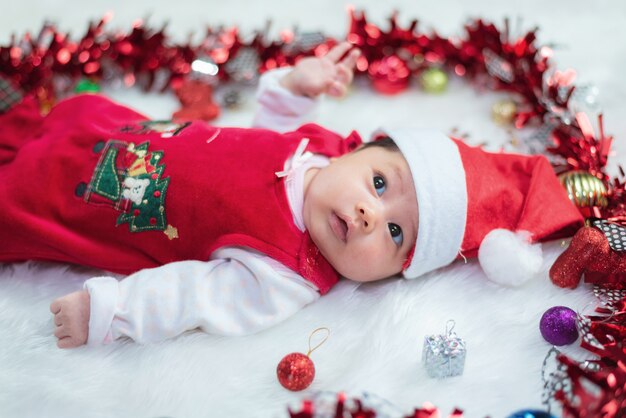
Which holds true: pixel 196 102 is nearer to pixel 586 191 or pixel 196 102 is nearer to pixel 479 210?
pixel 479 210

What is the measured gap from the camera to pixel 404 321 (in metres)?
1.27

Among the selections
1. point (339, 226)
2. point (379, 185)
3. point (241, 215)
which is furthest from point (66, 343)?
point (379, 185)

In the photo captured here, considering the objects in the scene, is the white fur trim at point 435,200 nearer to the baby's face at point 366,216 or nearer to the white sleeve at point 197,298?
the baby's face at point 366,216

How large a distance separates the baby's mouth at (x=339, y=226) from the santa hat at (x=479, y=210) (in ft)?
0.43

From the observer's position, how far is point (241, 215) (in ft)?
4.39

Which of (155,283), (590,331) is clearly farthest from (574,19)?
(155,283)

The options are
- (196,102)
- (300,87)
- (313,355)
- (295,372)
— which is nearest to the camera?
(295,372)

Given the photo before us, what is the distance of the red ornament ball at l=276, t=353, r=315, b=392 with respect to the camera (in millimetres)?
1146

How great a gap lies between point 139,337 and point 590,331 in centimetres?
77

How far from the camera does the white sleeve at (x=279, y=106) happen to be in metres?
1.63

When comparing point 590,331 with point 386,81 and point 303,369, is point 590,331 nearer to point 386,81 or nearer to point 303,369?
point 303,369

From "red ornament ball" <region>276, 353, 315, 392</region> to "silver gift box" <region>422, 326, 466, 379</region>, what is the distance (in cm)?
20

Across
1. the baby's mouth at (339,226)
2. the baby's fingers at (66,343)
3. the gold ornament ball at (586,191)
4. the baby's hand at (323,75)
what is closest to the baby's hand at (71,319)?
the baby's fingers at (66,343)

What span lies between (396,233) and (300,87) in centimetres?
49
